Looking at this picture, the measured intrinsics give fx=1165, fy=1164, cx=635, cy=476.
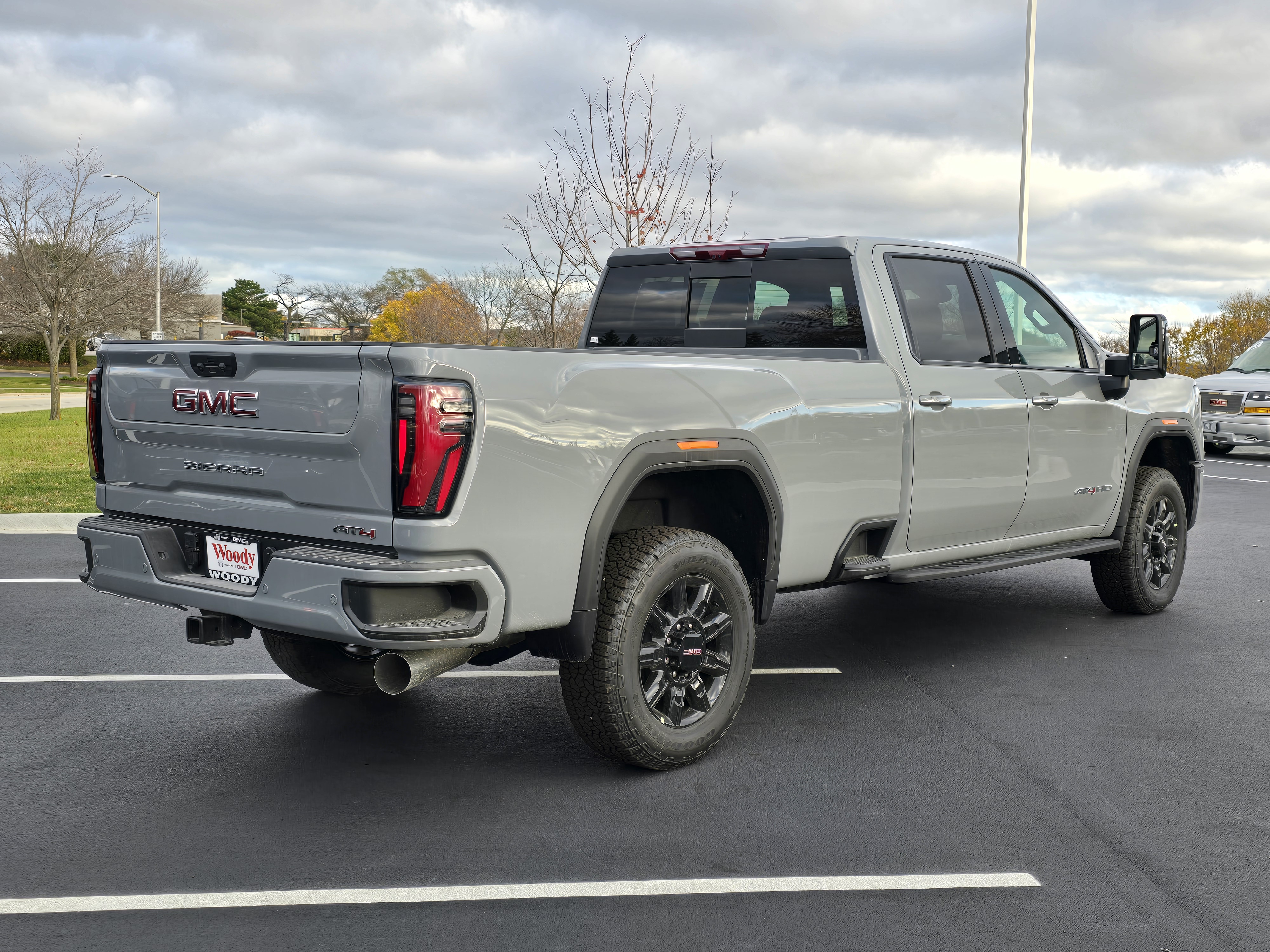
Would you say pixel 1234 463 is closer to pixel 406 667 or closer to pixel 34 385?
pixel 406 667

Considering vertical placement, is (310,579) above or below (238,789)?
above

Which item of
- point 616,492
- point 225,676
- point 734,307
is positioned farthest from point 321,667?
point 734,307

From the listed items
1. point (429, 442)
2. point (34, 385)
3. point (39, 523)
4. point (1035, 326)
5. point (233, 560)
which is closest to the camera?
point (429, 442)

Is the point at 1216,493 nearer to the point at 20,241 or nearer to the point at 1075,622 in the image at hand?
the point at 1075,622

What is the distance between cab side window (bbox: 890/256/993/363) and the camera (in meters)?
5.58

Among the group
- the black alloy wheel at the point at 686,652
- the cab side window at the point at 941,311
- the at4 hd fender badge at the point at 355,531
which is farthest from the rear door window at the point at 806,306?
the at4 hd fender badge at the point at 355,531

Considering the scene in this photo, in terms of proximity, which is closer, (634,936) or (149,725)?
(634,936)

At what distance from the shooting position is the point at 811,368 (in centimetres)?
484

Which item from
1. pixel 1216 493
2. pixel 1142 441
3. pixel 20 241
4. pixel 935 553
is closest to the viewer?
pixel 935 553

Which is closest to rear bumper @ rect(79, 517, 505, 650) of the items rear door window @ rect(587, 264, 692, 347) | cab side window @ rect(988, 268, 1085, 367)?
rear door window @ rect(587, 264, 692, 347)

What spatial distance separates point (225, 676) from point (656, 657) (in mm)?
2592

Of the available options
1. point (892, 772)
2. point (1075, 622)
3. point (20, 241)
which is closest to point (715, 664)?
point (892, 772)

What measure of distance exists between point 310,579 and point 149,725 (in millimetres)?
1864

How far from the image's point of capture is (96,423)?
4641 millimetres
